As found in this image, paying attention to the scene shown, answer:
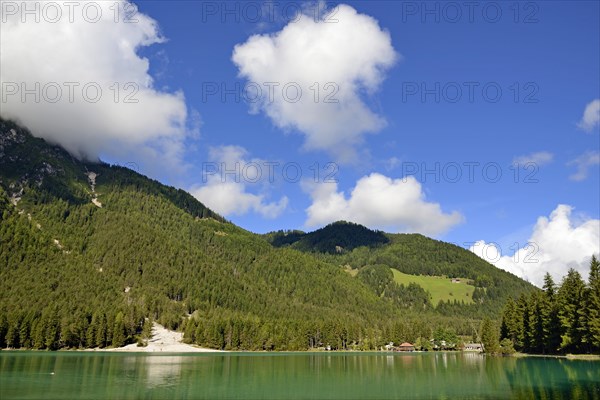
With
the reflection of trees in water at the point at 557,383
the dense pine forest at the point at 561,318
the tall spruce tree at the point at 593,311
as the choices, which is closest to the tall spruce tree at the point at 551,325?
the dense pine forest at the point at 561,318

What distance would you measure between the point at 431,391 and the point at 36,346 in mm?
Answer: 167119

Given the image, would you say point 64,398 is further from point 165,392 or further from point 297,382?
point 297,382

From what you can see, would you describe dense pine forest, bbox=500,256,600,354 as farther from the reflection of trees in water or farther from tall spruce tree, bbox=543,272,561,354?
the reflection of trees in water

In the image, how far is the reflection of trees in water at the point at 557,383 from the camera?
4788cm

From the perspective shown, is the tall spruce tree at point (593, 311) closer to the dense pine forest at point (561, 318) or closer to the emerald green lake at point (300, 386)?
the dense pine forest at point (561, 318)

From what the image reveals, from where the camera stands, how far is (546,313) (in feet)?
379

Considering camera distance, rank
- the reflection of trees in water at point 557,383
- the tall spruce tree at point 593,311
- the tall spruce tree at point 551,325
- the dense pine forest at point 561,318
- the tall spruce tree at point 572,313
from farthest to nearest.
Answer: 1. the tall spruce tree at point 551,325
2. the tall spruce tree at point 572,313
3. the dense pine forest at point 561,318
4. the tall spruce tree at point 593,311
5. the reflection of trees in water at point 557,383

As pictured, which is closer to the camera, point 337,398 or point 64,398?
point 64,398

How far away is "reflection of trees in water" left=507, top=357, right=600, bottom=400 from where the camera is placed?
47875 mm

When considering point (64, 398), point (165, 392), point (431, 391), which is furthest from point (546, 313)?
point (64, 398)

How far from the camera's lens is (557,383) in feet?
189

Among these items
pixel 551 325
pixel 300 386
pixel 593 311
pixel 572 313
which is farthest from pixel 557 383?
pixel 551 325

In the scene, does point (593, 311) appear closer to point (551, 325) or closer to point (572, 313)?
point (572, 313)

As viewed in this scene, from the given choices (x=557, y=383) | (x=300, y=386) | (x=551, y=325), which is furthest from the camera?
(x=551, y=325)
